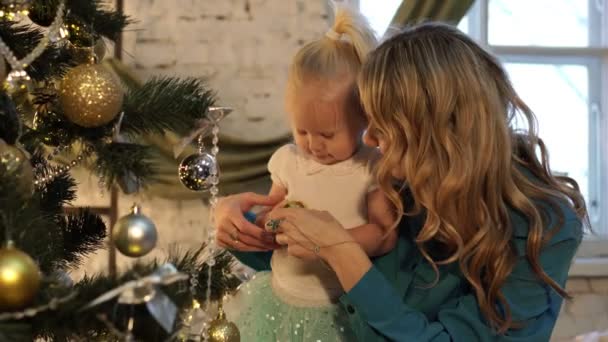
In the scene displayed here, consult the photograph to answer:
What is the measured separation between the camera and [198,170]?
144 cm

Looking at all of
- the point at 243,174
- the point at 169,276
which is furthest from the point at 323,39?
the point at 243,174

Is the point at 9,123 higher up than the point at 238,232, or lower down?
higher up

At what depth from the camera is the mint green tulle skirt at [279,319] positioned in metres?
1.47

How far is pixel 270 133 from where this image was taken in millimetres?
2605

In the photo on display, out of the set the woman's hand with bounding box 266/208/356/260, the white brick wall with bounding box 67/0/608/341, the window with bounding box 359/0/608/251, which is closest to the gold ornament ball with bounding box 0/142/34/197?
the woman's hand with bounding box 266/208/356/260

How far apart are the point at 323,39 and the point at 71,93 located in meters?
0.57

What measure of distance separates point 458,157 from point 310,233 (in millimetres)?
293

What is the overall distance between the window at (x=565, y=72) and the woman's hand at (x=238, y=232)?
1.54m

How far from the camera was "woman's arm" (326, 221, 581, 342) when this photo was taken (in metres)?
1.33

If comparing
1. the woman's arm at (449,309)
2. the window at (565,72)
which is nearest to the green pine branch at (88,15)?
the woman's arm at (449,309)

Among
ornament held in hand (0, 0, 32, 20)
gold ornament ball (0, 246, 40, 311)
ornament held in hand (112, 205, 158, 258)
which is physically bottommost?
ornament held in hand (112, 205, 158, 258)

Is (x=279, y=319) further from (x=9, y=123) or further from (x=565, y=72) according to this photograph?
(x=565, y=72)

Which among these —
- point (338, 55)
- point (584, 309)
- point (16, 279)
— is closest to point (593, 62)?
point (584, 309)

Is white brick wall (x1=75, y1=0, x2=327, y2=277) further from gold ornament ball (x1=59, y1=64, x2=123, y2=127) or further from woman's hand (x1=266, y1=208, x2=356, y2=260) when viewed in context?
gold ornament ball (x1=59, y1=64, x2=123, y2=127)
